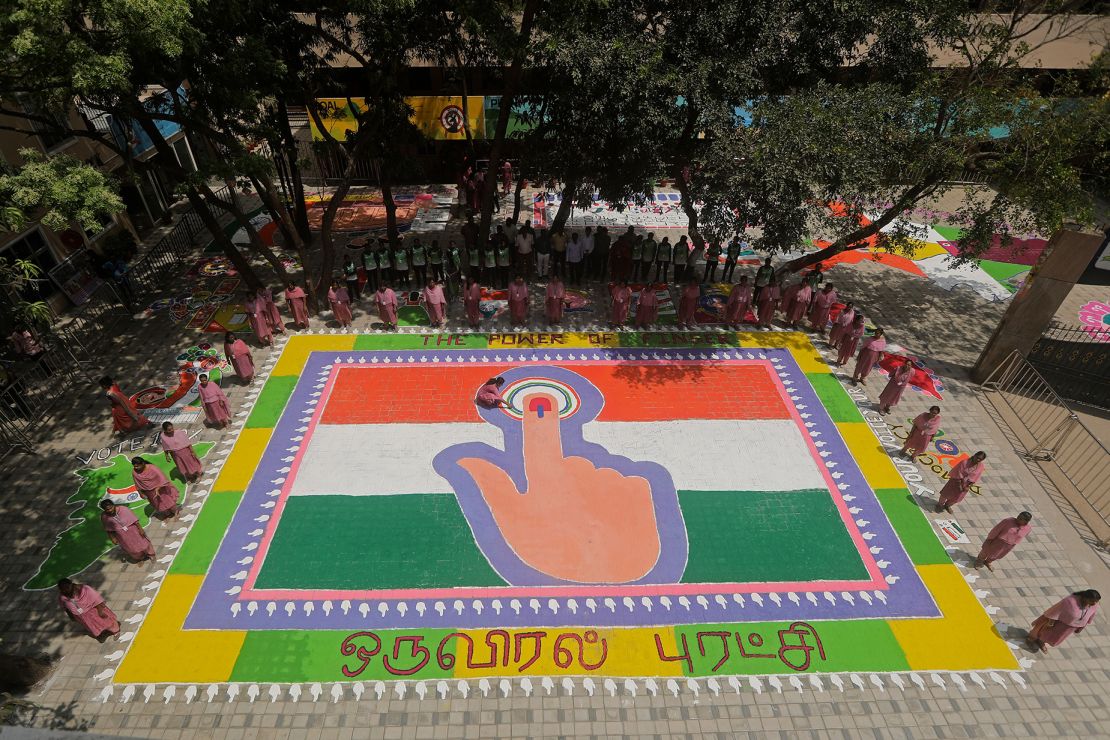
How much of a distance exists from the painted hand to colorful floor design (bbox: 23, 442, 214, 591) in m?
5.87

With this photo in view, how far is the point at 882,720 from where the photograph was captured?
336 inches

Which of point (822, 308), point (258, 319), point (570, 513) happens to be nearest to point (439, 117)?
point (258, 319)

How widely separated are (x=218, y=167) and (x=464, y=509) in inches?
342

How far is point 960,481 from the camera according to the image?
1097 cm

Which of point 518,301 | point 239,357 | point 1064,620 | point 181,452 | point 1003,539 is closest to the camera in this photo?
point 1064,620

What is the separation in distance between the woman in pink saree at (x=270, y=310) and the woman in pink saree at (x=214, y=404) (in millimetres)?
2963

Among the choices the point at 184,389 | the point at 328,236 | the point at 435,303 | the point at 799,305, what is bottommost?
the point at 184,389

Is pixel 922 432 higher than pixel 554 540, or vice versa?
pixel 922 432

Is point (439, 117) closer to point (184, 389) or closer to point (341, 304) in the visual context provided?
point (341, 304)

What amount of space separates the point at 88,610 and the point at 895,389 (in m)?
15.3

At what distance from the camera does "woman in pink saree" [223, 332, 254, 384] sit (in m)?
13.6

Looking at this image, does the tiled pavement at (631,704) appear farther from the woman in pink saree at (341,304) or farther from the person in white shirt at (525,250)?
the person in white shirt at (525,250)

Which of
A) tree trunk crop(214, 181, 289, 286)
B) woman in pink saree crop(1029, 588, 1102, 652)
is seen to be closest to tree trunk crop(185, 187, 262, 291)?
tree trunk crop(214, 181, 289, 286)

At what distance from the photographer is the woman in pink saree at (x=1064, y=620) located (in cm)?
868
